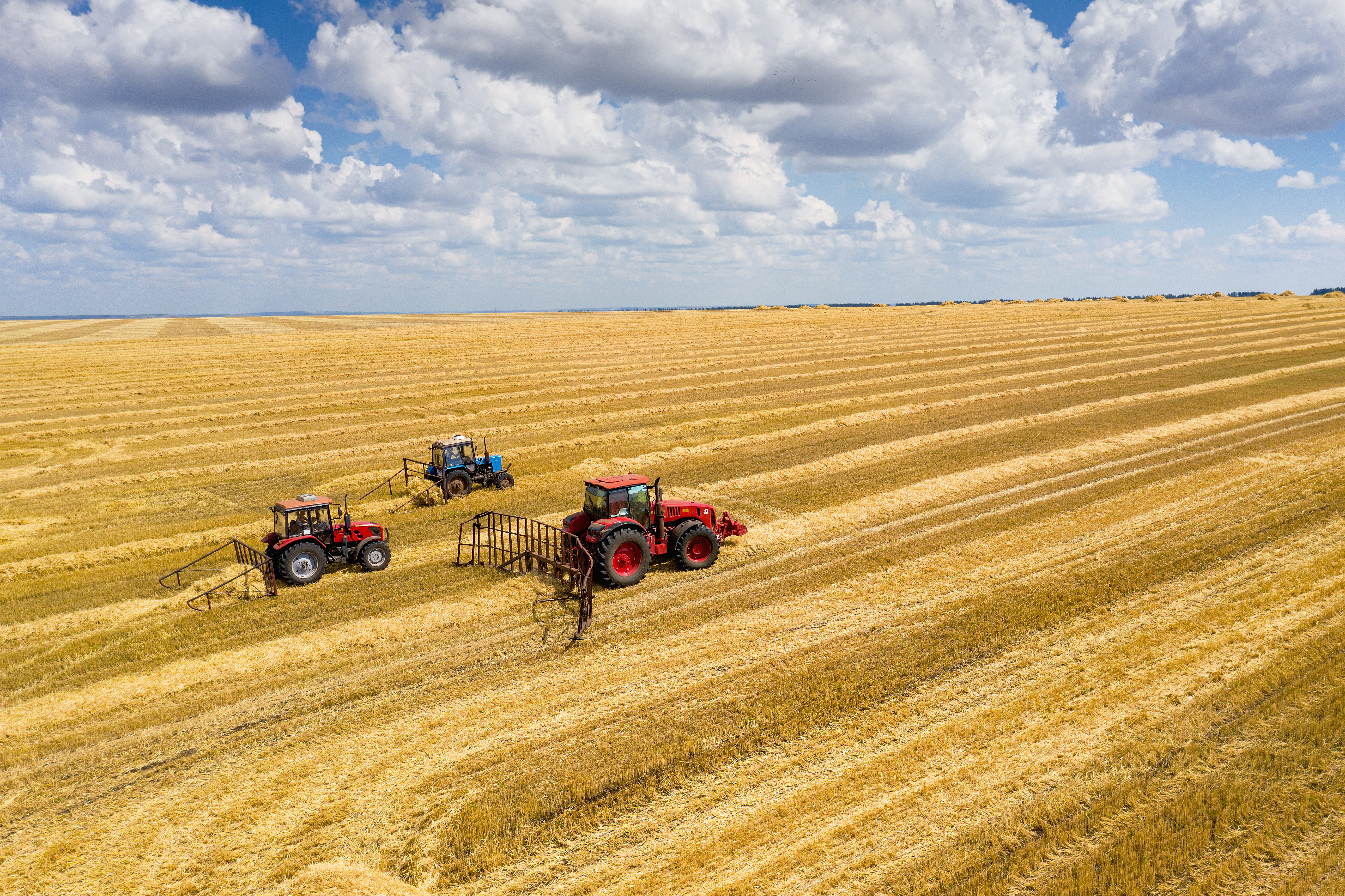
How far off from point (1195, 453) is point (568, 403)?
25124mm

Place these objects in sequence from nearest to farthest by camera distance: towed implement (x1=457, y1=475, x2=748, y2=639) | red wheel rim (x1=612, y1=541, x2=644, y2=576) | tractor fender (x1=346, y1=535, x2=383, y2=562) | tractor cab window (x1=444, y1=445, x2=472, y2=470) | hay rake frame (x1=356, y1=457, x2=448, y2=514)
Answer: towed implement (x1=457, y1=475, x2=748, y2=639) → red wheel rim (x1=612, y1=541, x2=644, y2=576) → tractor fender (x1=346, y1=535, x2=383, y2=562) → hay rake frame (x1=356, y1=457, x2=448, y2=514) → tractor cab window (x1=444, y1=445, x2=472, y2=470)

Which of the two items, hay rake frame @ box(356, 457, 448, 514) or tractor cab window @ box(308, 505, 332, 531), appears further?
hay rake frame @ box(356, 457, 448, 514)

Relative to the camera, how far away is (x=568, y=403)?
120 ft

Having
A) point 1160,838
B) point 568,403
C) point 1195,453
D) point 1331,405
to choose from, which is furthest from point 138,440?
point 1331,405

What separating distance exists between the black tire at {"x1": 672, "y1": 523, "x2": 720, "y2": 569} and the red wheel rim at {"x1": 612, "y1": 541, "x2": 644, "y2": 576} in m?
0.88

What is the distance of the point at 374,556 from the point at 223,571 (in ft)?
11.0

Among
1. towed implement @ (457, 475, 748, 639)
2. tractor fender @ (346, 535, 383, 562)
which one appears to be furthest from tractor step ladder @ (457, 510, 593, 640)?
tractor fender @ (346, 535, 383, 562)

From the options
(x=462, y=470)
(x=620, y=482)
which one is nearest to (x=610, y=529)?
(x=620, y=482)

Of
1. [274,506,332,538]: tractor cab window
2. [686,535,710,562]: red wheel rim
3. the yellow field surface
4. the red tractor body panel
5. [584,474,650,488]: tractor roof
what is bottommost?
the yellow field surface

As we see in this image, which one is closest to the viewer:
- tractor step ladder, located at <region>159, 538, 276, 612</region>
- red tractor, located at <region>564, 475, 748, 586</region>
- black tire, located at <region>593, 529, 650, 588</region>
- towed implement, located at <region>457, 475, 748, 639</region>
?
black tire, located at <region>593, 529, 650, 588</region>

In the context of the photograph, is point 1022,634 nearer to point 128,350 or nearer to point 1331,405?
point 1331,405

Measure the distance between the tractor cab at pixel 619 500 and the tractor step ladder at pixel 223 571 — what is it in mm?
6238

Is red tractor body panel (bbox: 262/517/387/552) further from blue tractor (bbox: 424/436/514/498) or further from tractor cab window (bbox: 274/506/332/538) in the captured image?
blue tractor (bbox: 424/436/514/498)

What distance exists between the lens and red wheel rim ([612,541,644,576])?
46.8 feet
